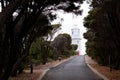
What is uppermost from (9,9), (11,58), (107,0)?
(107,0)

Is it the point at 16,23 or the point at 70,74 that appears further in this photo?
the point at 70,74

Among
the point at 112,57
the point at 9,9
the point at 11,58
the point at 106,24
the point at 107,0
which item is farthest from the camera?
the point at 112,57

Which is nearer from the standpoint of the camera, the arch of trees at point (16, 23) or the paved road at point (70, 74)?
the arch of trees at point (16, 23)

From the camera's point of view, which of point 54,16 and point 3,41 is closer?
point 3,41

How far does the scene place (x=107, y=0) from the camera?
23625mm

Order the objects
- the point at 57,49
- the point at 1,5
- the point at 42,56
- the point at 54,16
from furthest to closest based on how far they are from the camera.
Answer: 1. the point at 57,49
2. the point at 42,56
3. the point at 54,16
4. the point at 1,5

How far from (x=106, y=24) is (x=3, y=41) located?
39.9 feet

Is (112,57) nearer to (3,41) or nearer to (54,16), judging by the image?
(54,16)

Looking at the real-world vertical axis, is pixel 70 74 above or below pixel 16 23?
below

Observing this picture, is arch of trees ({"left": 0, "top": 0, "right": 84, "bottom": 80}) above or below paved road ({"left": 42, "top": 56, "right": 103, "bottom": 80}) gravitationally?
above

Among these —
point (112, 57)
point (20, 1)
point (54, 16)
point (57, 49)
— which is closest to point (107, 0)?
point (54, 16)

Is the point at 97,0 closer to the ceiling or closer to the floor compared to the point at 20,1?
closer to the ceiling

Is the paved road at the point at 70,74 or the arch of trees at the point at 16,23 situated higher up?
the arch of trees at the point at 16,23

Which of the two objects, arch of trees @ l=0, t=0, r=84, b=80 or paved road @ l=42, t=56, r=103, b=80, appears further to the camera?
paved road @ l=42, t=56, r=103, b=80
